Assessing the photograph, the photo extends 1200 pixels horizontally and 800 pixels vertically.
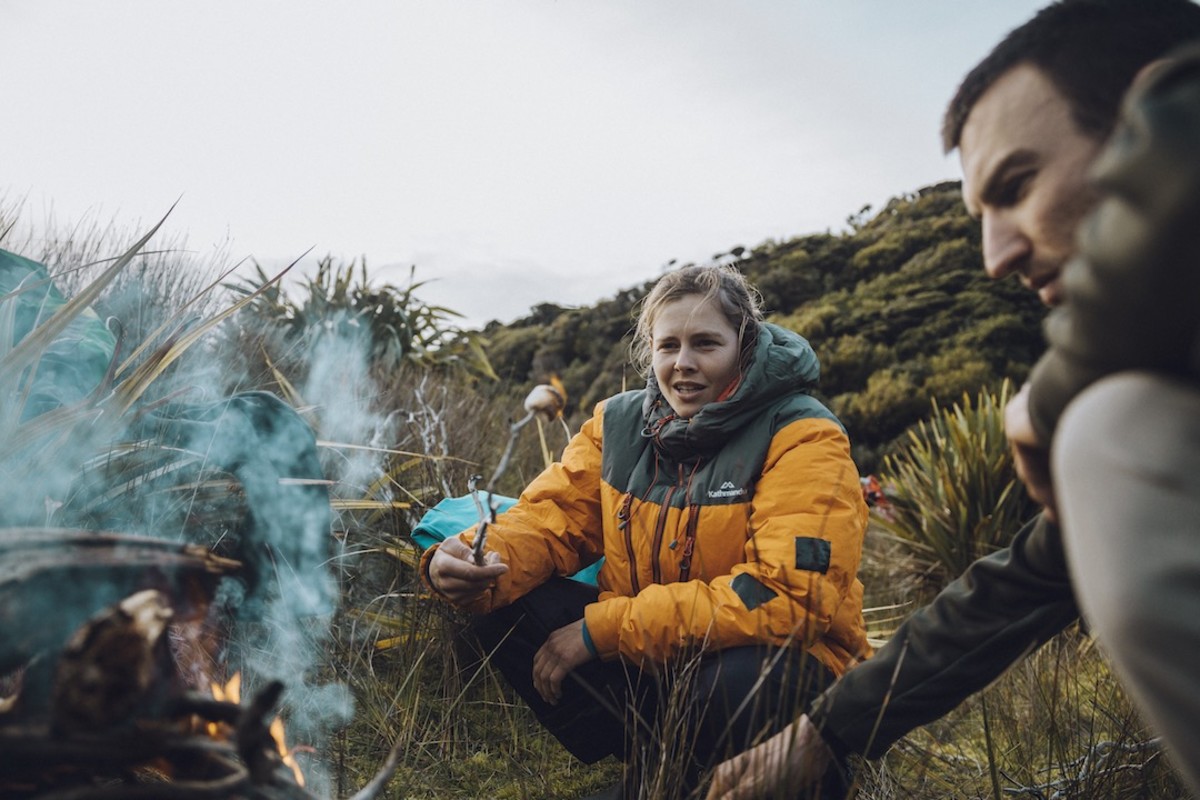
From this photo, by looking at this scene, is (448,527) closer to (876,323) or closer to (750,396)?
(750,396)

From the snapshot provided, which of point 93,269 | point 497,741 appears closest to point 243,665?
point 497,741

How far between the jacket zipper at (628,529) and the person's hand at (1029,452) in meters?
1.34

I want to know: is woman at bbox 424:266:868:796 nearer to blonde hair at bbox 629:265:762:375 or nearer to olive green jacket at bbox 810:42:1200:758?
blonde hair at bbox 629:265:762:375

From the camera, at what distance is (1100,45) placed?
1.09 meters

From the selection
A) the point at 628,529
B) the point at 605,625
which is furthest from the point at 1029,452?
the point at 628,529

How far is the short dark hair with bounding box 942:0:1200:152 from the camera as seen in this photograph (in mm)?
1069

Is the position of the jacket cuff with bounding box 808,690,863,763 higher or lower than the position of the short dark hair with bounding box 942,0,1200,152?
lower

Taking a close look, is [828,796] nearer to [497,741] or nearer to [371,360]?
[497,741]

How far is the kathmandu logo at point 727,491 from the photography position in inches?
83.3

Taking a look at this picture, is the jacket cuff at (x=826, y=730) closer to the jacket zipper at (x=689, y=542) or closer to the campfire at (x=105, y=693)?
the jacket zipper at (x=689, y=542)

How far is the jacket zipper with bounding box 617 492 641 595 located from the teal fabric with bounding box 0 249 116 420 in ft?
5.39

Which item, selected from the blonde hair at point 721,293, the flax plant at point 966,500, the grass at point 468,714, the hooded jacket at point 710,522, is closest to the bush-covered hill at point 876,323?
the flax plant at point 966,500

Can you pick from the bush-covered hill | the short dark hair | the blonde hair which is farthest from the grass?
the bush-covered hill

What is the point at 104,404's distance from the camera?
1.80 m
